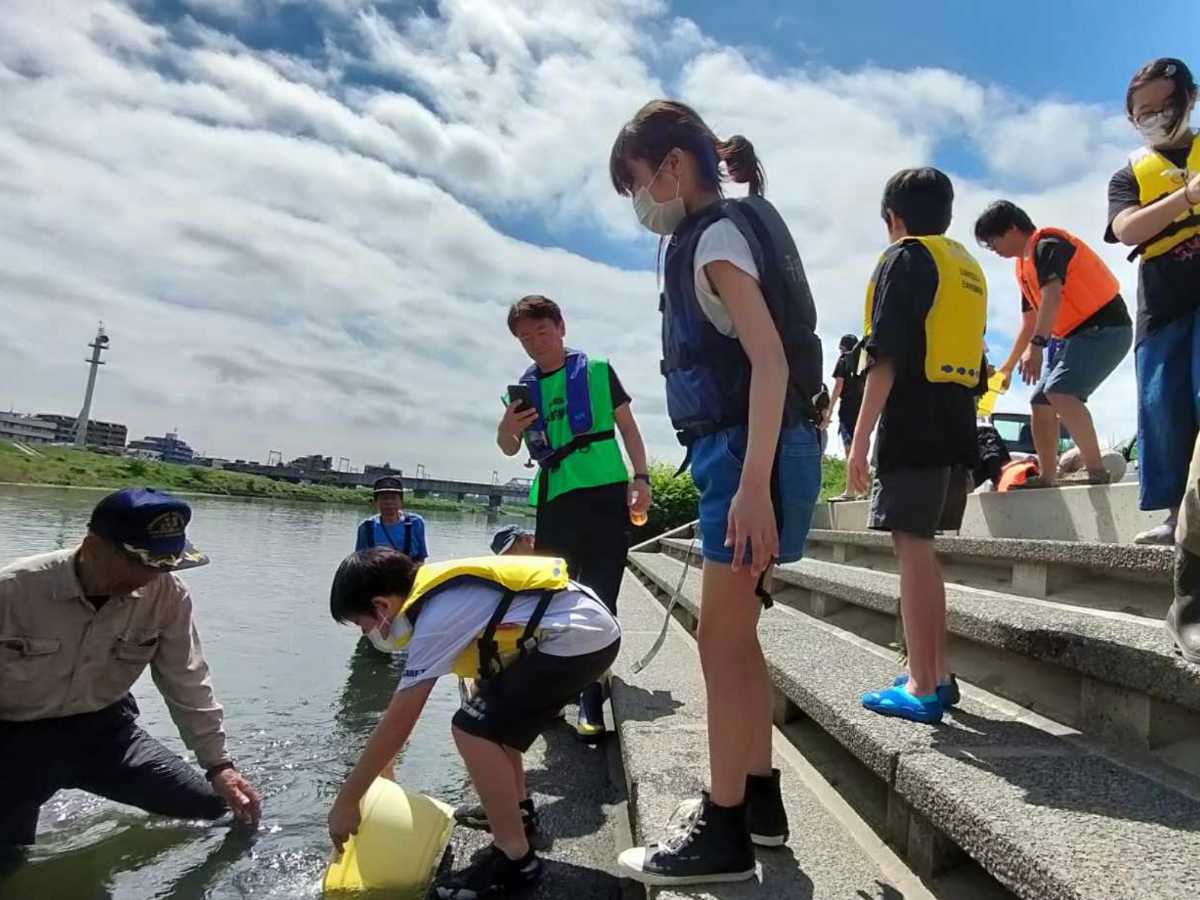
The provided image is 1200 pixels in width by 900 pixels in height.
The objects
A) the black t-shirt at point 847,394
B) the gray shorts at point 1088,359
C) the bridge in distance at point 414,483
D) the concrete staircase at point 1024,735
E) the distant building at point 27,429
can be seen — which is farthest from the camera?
the distant building at point 27,429

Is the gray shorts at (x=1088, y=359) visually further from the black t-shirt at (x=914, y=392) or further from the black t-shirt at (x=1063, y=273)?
the black t-shirt at (x=914, y=392)

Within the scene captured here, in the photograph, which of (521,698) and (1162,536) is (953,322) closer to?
(1162,536)

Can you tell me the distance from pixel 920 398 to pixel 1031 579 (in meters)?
1.11

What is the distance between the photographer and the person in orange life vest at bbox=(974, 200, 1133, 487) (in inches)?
142

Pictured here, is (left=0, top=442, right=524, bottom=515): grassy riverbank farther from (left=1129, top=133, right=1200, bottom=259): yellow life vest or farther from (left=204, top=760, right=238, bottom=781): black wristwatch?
(left=1129, top=133, right=1200, bottom=259): yellow life vest

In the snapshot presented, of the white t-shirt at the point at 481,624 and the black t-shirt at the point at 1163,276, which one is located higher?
the black t-shirt at the point at 1163,276

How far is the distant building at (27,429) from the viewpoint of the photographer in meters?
132

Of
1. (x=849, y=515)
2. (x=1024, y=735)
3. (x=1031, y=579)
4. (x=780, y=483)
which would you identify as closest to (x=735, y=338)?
(x=780, y=483)

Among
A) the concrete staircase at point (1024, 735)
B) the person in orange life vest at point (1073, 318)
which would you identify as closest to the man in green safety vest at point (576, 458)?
the concrete staircase at point (1024, 735)

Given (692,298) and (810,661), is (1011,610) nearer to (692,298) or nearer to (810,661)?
(810,661)

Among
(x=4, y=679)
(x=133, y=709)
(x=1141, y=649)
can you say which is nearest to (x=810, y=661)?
(x=1141, y=649)

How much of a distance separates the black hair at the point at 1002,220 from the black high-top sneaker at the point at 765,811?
3.20 meters

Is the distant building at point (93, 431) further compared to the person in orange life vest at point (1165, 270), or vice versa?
the distant building at point (93, 431)

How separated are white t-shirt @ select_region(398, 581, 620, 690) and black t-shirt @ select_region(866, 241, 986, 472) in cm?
97
